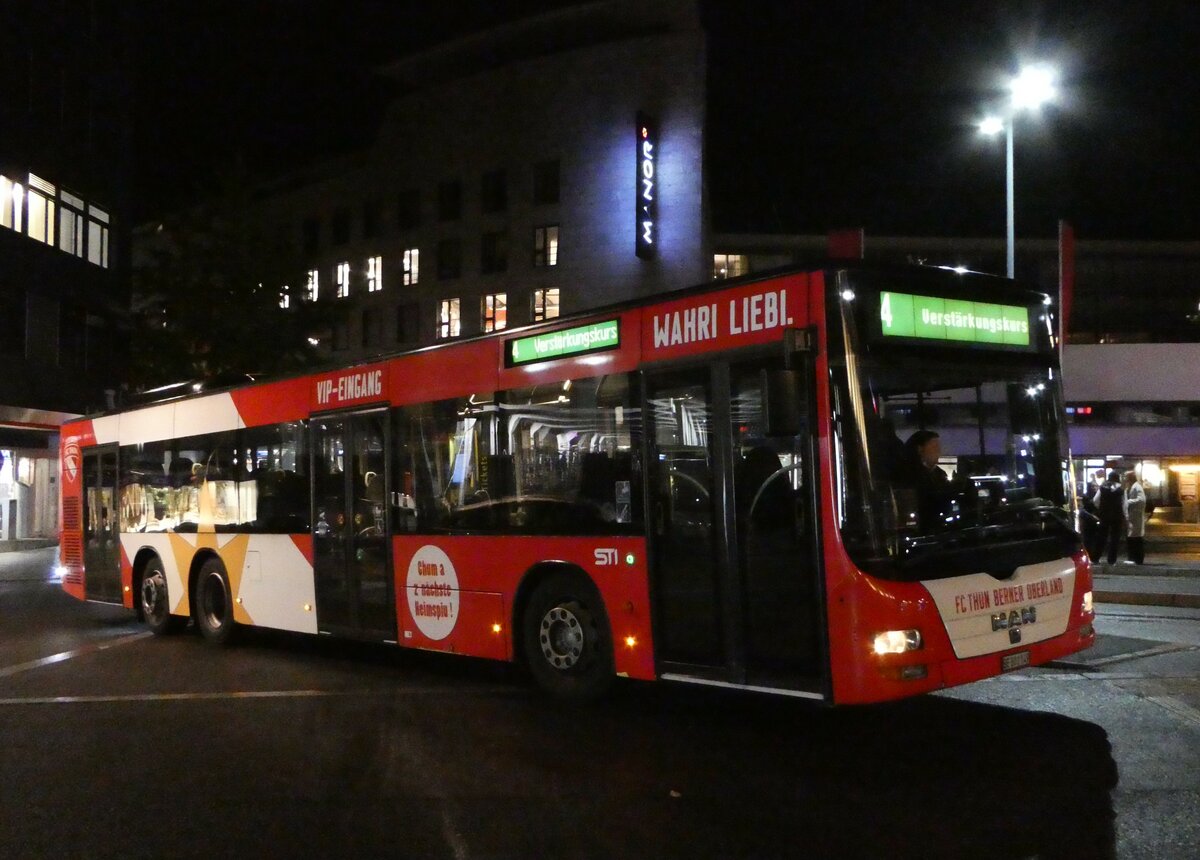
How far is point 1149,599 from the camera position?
1431 centimetres

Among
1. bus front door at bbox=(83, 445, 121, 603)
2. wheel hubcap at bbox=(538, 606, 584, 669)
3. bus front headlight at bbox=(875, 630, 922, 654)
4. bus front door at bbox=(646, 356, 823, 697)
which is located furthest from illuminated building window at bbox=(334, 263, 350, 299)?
bus front headlight at bbox=(875, 630, 922, 654)

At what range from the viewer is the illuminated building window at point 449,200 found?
51.1m

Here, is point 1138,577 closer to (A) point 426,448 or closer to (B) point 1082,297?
(A) point 426,448

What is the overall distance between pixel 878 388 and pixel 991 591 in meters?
1.46

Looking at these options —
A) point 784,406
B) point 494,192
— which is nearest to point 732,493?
point 784,406

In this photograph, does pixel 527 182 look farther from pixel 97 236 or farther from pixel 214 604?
pixel 214 604

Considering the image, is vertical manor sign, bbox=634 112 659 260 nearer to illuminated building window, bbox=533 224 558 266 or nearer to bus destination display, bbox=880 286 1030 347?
illuminated building window, bbox=533 224 558 266

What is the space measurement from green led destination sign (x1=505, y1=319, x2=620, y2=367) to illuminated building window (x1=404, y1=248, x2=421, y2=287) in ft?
147

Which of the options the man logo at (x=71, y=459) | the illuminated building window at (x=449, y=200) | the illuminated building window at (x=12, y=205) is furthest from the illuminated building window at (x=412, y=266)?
the man logo at (x=71, y=459)

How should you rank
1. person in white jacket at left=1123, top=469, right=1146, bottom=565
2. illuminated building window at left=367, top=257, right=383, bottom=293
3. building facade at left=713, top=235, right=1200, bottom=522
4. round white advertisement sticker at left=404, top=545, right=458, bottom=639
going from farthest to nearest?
1. illuminated building window at left=367, top=257, right=383, bottom=293
2. building facade at left=713, top=235, right=1200, bottom=522
3. person in white jacket at left=1123, top=469, right=1146, bottom=565
4. round white advertisement sticker at left=404, top=545, right=458, bottom=639

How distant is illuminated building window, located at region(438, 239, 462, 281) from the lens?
169 feet

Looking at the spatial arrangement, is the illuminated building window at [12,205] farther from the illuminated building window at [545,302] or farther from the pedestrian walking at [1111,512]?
the pedestrian walking at [1111,512]

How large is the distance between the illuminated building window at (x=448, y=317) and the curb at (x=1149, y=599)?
39.7m

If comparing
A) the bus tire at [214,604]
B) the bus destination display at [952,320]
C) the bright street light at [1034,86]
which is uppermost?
Answer: the bright street light at [1034,86]
